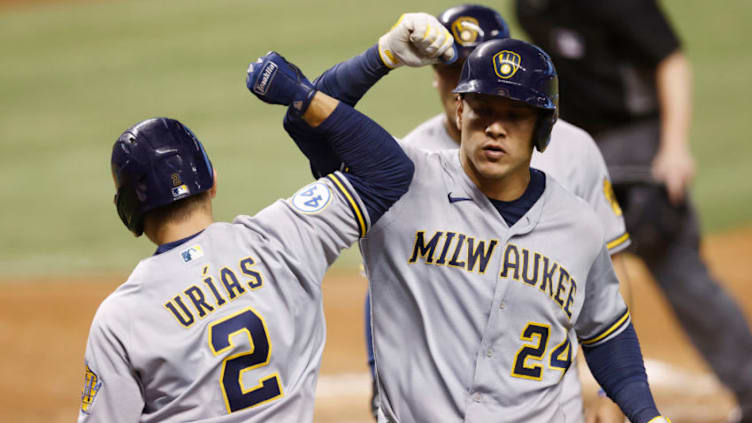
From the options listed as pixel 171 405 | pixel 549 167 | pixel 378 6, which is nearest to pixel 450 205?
pixel 549 167

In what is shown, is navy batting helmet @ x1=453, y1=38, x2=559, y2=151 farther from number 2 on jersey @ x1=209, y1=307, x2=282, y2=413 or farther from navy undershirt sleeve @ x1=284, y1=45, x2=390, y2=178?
number 2 on jersey @ x1=209, y1=307, x2=282, y2=413

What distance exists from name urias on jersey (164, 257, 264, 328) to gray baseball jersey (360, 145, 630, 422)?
39 cm

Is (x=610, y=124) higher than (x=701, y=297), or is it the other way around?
(x=610, y=124)

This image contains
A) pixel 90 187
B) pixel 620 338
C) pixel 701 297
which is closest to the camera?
pixel 620 338

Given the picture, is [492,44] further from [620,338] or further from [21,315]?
[21,315]

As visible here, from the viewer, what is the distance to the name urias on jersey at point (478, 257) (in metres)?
2.60

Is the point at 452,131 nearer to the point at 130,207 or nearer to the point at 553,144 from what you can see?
the point at 553,144

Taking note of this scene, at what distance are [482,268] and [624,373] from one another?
57 cm

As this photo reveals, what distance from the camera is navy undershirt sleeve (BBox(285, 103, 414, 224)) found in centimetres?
247

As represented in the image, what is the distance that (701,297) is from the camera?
4777mm

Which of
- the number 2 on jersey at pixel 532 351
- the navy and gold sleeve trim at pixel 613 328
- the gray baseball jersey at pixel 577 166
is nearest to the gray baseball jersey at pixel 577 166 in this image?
the gray baseball jersey at pixel 577 166

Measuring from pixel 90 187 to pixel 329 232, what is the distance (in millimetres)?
8088

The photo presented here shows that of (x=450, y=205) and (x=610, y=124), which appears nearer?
(x=450, y=205)

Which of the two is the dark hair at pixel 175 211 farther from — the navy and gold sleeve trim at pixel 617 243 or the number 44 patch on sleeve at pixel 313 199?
the navy and gold sleeve trim at pixel 617 243
